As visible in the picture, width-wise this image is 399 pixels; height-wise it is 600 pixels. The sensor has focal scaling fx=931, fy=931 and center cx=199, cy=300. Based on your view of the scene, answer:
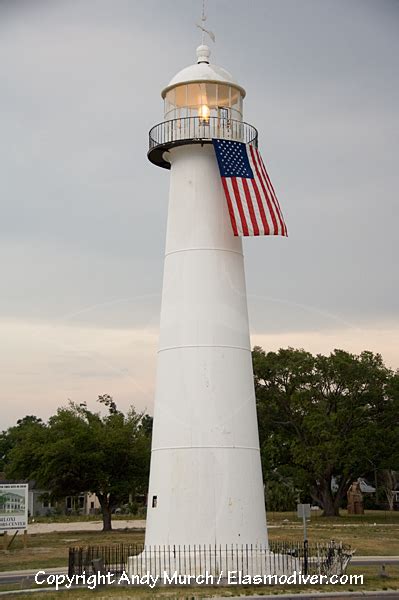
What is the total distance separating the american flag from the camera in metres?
23.4

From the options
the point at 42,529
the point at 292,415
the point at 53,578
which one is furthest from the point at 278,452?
the point at 53,578

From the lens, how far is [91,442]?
51.5m

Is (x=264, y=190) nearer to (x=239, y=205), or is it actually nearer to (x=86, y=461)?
(x=239, y=205)

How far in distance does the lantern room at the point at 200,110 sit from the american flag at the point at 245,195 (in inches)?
25.9

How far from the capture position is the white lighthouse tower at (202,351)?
2242cm

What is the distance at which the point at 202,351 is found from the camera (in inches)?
914

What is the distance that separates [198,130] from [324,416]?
4086 centimetres

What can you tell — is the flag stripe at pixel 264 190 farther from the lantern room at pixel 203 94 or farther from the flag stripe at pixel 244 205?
the lantern room at pixel 203 94

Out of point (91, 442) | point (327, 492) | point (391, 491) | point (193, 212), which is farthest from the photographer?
point (391, 491)

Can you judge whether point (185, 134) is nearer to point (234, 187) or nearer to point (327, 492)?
point (234, 187)

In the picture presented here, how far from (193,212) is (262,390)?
1687 inches

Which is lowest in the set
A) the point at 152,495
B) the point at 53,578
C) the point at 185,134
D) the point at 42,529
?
the point at 53,578

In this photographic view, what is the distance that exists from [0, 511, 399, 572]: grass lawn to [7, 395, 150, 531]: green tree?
2.44 meters

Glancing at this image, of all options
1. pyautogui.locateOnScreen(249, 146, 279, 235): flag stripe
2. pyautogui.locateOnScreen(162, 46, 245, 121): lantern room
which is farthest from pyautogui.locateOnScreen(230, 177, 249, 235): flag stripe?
pyautogui.locateOnScreen(162, 46, 245, 121): lantern room
